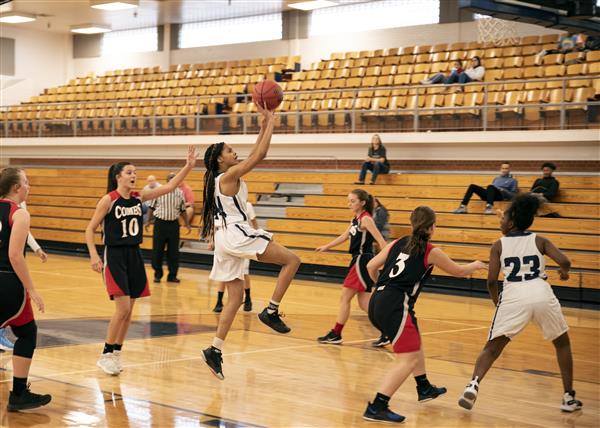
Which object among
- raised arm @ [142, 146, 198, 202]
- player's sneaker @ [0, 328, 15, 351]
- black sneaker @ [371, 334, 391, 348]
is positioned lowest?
black sneaker @ [371, 334, 391, 348]

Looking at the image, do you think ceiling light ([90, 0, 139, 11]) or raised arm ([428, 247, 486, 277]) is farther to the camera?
ceiling light ([90, 0, 139, 11])

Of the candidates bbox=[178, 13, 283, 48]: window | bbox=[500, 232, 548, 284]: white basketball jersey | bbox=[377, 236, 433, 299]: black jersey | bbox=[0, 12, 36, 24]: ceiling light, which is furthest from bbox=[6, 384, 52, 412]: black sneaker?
bbox=[0, 12, 36, 24]: ceiling light

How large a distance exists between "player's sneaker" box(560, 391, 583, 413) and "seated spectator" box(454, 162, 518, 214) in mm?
8474

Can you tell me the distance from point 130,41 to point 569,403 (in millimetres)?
25763

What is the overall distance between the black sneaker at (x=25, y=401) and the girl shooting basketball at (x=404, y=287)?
2123 mm

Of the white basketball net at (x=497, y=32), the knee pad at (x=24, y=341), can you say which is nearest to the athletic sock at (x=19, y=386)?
the knee pad at (x=24, y=341)

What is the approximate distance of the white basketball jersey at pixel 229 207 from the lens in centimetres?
651

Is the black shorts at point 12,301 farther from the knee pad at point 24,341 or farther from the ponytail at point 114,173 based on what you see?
the ponytail at point 114,173

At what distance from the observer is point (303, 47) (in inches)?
982

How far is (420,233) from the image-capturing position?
5.80 m

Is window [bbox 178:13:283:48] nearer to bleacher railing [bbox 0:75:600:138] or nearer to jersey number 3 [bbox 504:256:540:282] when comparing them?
bleacher railing [bbox 0:75:600:138]

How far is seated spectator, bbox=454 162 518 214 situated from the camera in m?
14.4

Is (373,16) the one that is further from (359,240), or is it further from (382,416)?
(382,416)

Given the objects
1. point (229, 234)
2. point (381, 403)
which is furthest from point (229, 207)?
point (381, 403)
